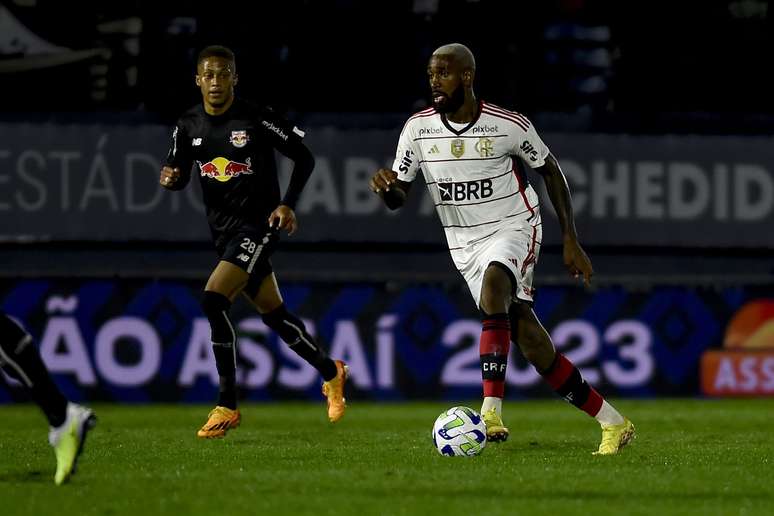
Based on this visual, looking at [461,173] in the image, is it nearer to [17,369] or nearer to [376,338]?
[17,369]

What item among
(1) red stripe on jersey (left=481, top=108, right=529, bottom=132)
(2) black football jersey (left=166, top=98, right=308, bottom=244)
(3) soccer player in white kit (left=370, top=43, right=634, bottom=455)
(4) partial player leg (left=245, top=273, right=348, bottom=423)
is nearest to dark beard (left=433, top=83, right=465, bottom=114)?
(3) soccer player in white kit (left=370, top=43, right=634, bottom=455)

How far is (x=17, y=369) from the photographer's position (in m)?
5.86

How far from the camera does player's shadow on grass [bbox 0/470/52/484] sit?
19.9 feet

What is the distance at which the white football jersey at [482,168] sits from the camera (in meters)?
7.38

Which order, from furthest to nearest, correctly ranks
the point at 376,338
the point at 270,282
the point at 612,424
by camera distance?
the point at 376,338 → the point at 270,282 → the point at 612,424

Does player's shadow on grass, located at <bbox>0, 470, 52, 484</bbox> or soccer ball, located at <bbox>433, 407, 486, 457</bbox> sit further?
soccer ball, located at <bbox>433, 407, 486, 457</bbox>

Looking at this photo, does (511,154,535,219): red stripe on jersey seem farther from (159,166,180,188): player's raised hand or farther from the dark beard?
(159,166,180,188): player's raised hand

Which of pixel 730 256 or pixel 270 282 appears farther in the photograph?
pixel 730 256

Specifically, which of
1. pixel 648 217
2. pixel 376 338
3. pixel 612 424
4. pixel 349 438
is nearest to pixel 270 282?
pixel 349 438

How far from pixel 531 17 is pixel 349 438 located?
6.06 m

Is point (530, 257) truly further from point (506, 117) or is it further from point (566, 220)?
point (506, 117)

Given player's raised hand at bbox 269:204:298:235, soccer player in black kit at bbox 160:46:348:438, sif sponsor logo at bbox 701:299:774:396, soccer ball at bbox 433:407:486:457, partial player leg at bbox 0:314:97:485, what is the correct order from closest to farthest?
partial player leg at bbox 0:314:97:485 → soccer ball at bbox 433:407:486:457 → player's raised hand at bbox 269:204:298:235 → soccer player in black kit at bbox 160:46:348:438 → sif sponsor logo at bbox 701:299:774:396

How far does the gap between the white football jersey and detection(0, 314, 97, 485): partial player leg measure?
2361mm

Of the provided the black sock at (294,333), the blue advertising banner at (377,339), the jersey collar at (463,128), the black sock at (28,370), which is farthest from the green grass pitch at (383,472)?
the blue advertising banner at (377,339)
